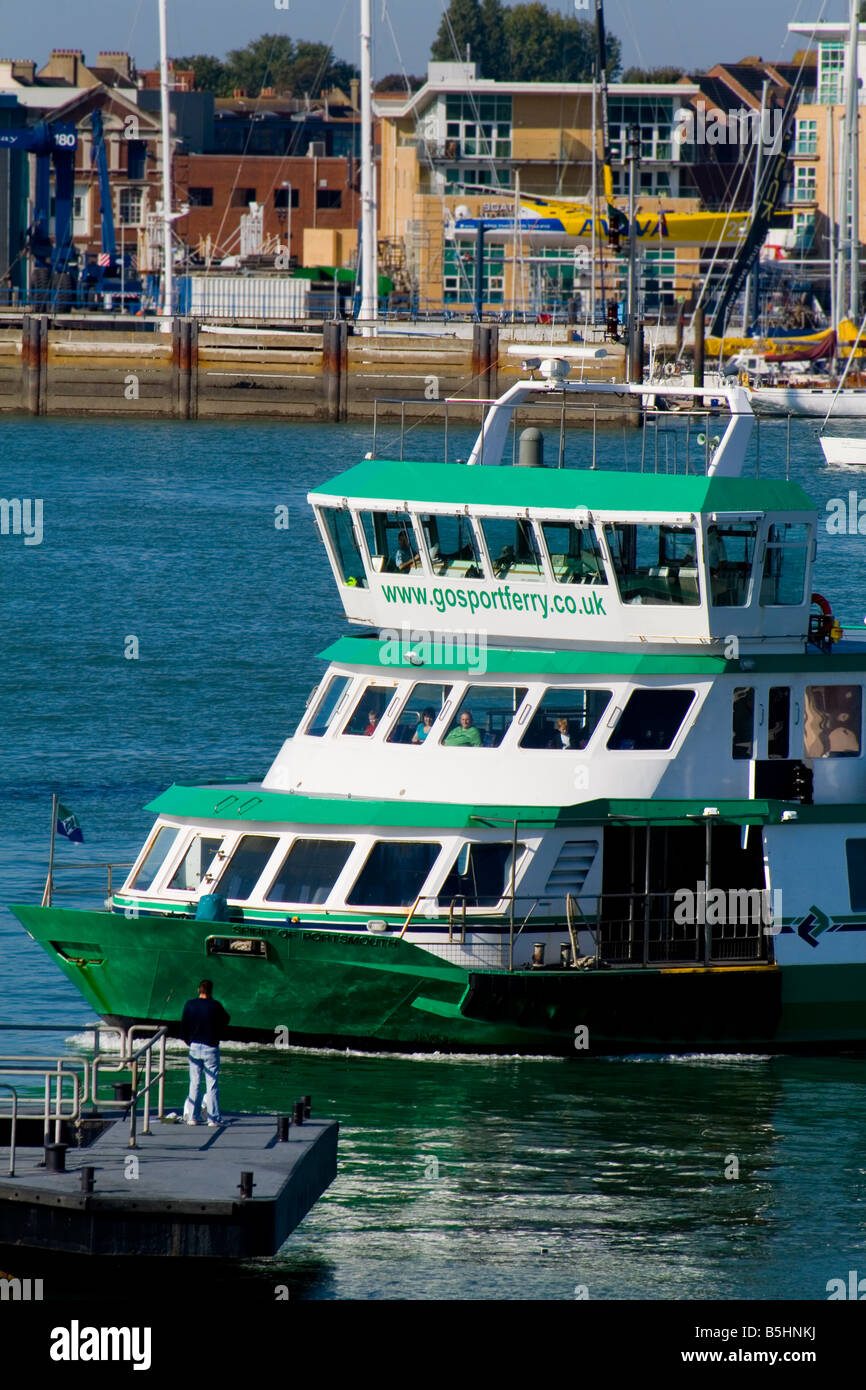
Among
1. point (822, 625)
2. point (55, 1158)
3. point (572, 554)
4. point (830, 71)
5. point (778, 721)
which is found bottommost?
point (55, 1158)

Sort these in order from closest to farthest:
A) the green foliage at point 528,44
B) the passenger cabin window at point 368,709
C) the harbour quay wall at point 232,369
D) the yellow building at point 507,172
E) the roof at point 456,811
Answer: the roof at point 456,811, the passenger cabin window at point 368,709, the harbour quay wall at point 232,369, the yellow building at point 507,172, the green foliage at point 528,44

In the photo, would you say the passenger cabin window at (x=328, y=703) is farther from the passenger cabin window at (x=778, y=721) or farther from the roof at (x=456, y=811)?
the passenger cabin window at (x=778, y=721)

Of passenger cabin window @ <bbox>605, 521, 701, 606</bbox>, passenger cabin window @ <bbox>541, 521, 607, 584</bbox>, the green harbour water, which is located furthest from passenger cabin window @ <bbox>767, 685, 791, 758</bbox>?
the green harbour water

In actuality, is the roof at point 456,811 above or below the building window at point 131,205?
below

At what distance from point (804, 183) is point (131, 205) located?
4456 centimetres

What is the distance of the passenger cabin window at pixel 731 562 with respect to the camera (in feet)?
76.2

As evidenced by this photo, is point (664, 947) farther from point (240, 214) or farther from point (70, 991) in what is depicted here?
point (240, 214)

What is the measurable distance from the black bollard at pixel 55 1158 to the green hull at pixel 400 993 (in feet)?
17.9

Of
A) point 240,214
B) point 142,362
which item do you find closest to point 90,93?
point 240,214

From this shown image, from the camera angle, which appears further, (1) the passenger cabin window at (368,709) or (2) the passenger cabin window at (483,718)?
(1) the passenger cabin window at (368,709)

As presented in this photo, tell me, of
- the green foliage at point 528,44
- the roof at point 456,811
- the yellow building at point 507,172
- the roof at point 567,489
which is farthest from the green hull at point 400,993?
the green foliage at point 528,44

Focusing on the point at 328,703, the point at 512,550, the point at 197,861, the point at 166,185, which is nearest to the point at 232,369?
the point at 166,185

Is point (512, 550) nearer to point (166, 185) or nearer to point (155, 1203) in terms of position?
point (155, 1203)

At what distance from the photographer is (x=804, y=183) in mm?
144125
